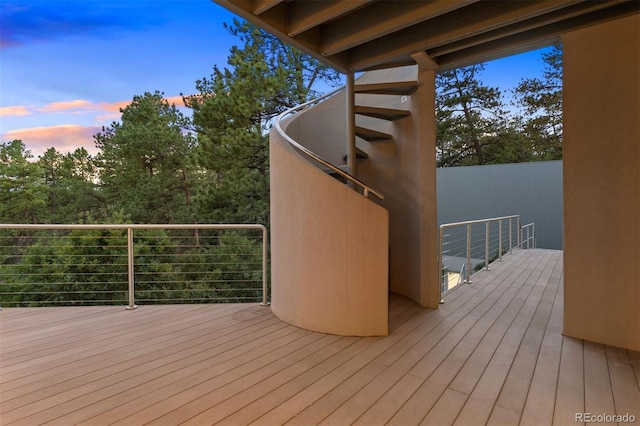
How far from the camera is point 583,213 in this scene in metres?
2.32

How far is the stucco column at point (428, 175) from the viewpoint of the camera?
3086 millimetres

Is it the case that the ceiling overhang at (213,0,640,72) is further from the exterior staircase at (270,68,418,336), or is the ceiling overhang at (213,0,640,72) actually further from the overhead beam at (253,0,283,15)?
the exterior staircase at (270,68,418,336)

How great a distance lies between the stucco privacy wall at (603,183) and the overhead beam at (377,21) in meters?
1.15

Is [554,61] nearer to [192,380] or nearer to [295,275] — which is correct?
[295,275]

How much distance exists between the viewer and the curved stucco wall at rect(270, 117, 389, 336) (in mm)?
2424

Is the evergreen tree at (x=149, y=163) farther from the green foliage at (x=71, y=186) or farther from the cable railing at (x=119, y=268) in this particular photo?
the cable railing at (x=119, y=268)

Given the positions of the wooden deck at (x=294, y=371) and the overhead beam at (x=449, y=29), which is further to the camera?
the overhead beam at (x=449, y=29)

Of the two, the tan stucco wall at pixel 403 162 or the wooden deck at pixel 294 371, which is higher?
the tan stucco wall at pixel 403 162

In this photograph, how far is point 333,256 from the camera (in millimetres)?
2484

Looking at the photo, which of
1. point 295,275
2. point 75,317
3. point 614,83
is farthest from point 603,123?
point 75,317

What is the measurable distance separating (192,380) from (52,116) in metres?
10.3

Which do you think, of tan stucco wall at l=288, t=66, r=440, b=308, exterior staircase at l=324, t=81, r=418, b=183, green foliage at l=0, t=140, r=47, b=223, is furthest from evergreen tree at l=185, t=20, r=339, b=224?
green foliage at l=0, t=140, r=47, b=223

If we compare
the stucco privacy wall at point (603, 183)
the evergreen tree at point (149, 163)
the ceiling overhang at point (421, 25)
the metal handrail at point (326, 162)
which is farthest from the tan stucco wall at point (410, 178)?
the evergreen tree at point (149, 163)

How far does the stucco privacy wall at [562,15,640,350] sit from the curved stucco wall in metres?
1.49
